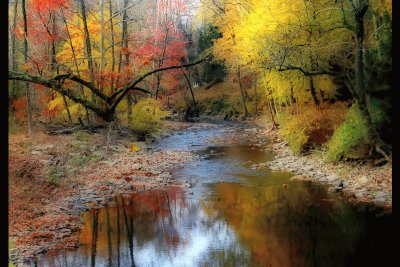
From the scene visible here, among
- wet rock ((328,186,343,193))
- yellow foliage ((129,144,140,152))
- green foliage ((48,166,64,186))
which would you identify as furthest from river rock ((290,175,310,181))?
yellow foliage ((129,144,140,152))

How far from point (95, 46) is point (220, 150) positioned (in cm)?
1173

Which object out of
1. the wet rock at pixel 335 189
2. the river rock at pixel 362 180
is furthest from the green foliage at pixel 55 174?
the river rock at pixel 362 180

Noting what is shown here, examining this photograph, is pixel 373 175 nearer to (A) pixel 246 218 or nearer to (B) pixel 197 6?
(A) pixel 246 218

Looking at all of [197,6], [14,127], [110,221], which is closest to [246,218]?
[110,221]

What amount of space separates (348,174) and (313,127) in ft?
13.4

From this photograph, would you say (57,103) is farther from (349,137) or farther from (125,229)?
(349,137)

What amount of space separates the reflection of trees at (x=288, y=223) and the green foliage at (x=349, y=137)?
2.13 m

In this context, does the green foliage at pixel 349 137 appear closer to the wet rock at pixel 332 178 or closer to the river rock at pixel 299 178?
the wet rock at pixel 332 178

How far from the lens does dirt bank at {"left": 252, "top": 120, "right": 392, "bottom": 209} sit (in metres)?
12.1

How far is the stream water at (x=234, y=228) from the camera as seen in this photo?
8422mm

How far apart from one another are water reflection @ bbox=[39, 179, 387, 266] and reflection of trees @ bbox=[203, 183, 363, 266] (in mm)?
20

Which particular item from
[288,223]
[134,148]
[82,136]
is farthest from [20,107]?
[288,223]

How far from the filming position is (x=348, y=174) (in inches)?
559

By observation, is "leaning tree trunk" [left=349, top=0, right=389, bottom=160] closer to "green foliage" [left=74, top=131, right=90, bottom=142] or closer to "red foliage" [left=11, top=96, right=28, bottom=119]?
"green foliage" [left=74, top=131, right=90, bottom=142]
